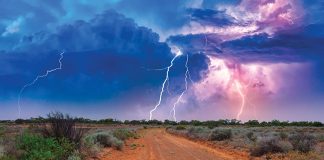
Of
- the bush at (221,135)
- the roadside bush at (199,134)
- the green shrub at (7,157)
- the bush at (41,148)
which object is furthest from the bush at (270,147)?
the roadside bush at (199,134)

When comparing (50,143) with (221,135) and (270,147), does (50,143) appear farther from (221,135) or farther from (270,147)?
(221,135)

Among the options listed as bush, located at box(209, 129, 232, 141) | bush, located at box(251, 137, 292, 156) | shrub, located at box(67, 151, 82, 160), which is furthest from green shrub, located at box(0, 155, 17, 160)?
bush, located at box(209, 129, 232, 141)

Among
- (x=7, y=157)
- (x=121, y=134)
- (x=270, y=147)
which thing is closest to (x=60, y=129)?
(x=7, y=157)

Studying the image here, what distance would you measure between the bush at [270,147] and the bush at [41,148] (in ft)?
32.5

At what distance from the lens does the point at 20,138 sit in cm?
1836

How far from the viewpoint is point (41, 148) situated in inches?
681

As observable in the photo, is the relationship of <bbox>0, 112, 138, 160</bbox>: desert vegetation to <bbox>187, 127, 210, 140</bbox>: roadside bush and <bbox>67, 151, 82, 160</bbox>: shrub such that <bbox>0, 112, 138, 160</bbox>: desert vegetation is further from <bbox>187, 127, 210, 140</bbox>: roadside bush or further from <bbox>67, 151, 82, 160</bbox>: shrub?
<bbox>187, 127, 210, 140</bbox>: roadside bush

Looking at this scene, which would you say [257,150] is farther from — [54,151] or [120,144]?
[54,151]

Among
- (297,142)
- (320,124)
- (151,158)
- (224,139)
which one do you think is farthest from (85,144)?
(320,124)

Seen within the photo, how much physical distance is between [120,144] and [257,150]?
8.65 meters

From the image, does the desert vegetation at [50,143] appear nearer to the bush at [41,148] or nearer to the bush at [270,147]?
the bush at [41,148]

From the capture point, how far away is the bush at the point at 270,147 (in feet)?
75.7

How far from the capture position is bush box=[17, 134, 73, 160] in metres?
16.2

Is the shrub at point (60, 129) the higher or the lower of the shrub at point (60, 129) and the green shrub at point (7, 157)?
the higher
